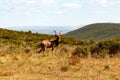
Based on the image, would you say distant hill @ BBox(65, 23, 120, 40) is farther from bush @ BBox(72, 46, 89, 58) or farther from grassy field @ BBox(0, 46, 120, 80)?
grassy field @ BBox(0, 46, 120, 80)

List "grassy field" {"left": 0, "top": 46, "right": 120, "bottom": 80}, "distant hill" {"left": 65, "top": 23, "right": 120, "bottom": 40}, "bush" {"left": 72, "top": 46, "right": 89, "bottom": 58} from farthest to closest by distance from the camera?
1. "distant hill" {"left": 65, "top": 23, "right": 120, "bottom": 40}
2. "bush" {"left": 72, "top": 46, "right": 89, "bottom": 58}
3. "grassy field" {"left": 0, "top": 46, "right": 120, "bottom": 80}

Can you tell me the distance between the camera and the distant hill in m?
115

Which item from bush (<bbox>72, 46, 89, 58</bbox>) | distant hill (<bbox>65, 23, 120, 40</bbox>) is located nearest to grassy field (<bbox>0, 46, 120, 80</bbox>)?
bush (<bbox>72, 46, 89, 58</bbox>)

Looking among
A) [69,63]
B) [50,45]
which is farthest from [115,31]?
[69,63]

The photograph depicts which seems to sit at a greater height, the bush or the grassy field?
the bush

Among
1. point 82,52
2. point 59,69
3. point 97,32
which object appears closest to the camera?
point 59,69

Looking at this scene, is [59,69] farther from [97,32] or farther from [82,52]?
[97,32]

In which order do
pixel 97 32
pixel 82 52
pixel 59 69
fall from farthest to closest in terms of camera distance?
pixel 97 32 < pixel 82 52 < pixel 59 69

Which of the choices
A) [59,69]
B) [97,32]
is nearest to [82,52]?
[59,69]

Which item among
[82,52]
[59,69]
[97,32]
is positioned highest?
[82,52]

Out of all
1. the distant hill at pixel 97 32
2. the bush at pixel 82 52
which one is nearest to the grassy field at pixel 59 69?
the bush at pixel 82 52

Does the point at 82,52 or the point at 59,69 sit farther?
the point at 82,52

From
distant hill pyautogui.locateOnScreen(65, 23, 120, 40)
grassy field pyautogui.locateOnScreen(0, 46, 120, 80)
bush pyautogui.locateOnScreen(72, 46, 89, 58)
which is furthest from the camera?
distant hill pyautogui.locateOnScreen(65, 23, 120, 40)

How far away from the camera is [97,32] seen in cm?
12688
